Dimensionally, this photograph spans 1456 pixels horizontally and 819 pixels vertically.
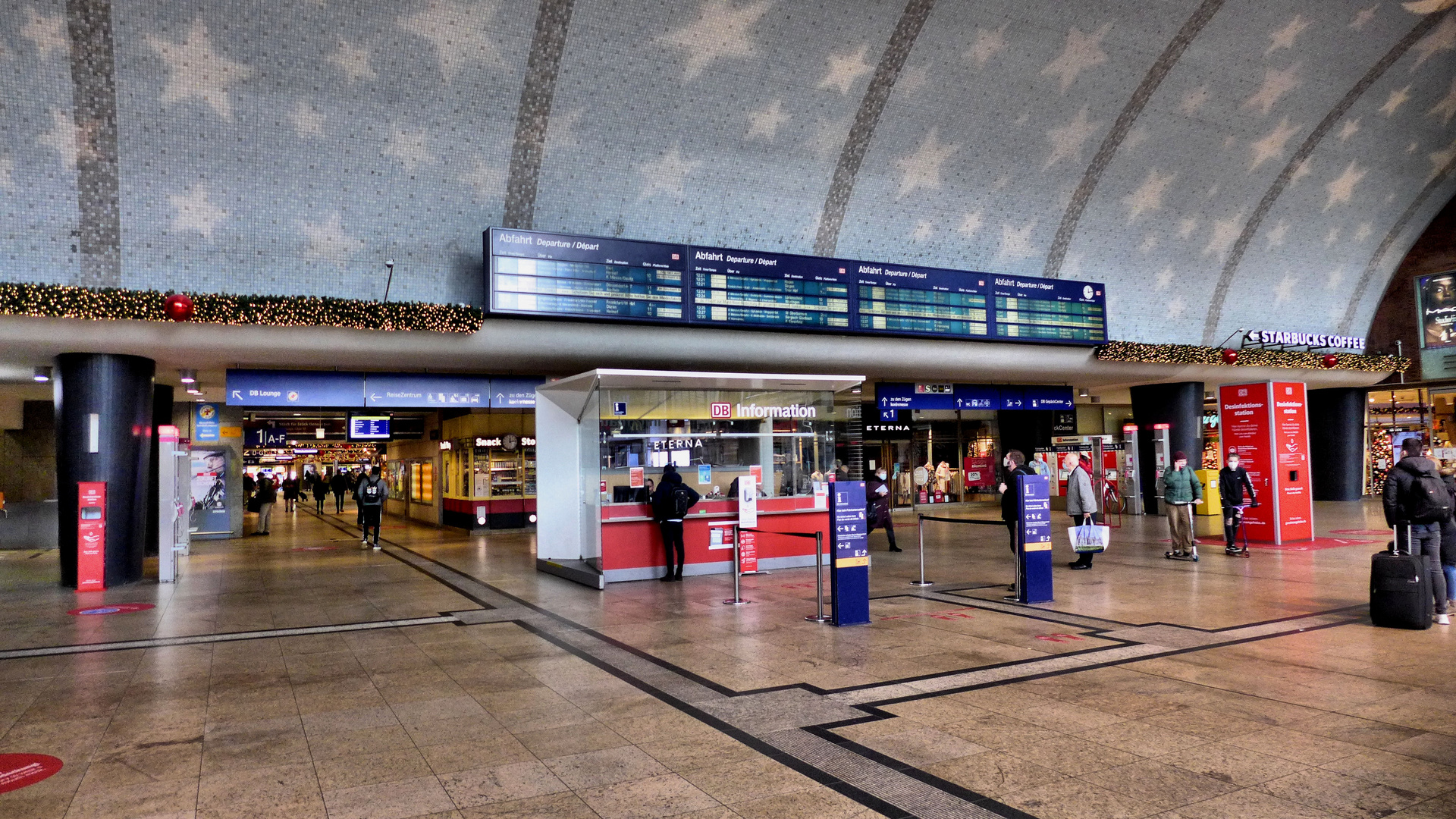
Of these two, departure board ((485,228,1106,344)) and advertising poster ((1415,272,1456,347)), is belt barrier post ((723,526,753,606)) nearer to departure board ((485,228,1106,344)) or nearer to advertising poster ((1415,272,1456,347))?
departure board ((485,228,1106,344))

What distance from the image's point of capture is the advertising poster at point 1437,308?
75.0ft

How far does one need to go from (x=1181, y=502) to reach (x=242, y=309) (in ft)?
42.4

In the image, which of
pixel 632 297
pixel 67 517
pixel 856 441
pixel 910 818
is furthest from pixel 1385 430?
pixel 67 517

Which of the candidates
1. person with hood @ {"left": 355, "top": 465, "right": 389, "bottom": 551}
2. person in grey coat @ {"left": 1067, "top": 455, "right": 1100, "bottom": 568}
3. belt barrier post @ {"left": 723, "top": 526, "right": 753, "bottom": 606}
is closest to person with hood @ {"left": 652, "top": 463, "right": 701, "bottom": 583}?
belt barrier post @ {"left": 723, "top": 526, "right": 753, "bottom": 606}

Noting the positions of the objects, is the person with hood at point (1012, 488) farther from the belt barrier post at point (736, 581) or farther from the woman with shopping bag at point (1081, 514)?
the belt barrier post at point (736, 581)

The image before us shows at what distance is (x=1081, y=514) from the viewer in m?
11.7

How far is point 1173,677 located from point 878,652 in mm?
2043

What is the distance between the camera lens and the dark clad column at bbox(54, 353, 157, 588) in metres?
12.0

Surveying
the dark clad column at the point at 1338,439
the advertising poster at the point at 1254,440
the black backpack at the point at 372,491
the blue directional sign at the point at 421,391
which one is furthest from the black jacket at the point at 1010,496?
the dark clad column at the point at 1338,439

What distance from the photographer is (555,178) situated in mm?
13750

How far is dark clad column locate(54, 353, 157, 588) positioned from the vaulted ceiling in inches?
54.3

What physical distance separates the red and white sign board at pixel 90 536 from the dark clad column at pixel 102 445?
0.52 ft

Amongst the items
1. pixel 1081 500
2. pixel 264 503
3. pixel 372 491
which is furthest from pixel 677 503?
pixel 264 503

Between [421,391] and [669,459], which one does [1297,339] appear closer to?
[669,459]
